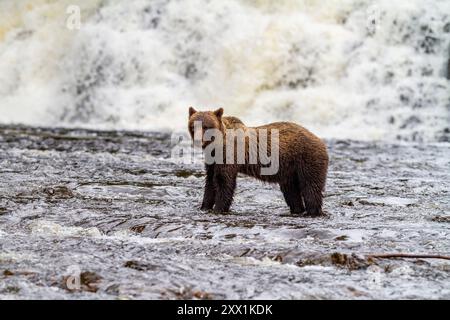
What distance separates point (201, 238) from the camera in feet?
22.7

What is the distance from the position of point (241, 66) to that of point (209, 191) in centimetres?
1496

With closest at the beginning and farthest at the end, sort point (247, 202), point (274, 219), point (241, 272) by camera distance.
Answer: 1. point (241, 272)
2. point (274, 219)
3. point (247, 202)

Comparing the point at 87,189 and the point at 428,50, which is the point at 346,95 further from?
the point at 87,189

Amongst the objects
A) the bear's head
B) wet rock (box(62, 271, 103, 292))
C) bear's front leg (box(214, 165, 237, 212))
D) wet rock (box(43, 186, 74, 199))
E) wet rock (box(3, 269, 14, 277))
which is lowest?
wet rock (box(62, 271, 103, 292))

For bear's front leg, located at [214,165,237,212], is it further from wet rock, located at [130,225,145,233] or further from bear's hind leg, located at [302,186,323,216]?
wet rock, located at [130,225,145,233]

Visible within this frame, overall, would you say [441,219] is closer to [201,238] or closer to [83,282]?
[201,238]

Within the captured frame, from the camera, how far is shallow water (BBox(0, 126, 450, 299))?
5453 mm

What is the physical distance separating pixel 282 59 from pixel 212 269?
56.5 ft

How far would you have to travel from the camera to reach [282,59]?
74.2ft

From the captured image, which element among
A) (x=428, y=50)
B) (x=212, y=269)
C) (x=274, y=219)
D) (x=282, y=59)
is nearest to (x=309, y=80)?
(x=282, y=59)

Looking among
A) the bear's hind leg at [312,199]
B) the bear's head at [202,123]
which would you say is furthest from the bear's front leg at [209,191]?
the bear's hind leg at [312,199]

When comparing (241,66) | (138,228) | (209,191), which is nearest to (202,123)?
(209,191)

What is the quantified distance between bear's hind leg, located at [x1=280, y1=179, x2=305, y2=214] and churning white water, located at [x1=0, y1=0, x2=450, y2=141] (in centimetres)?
1177

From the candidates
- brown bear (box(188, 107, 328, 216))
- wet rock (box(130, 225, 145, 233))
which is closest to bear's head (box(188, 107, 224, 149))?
brown bear (box(188, 107, 328, 216))
